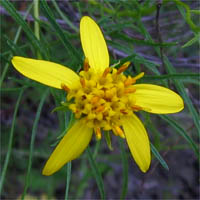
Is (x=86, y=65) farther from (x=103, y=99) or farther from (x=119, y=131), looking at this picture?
(x=119, y=131)

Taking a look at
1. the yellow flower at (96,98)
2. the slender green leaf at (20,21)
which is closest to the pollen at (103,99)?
the yellow flower at (96,98)

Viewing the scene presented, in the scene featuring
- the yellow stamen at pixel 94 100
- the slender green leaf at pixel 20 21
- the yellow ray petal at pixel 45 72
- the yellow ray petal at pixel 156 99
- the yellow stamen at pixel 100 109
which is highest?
the slender green leaf at pixel 20 21

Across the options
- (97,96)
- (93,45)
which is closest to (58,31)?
(93,45)

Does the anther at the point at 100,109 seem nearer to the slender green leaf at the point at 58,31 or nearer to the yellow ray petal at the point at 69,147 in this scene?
the yellow ray petal at the point at 69,147

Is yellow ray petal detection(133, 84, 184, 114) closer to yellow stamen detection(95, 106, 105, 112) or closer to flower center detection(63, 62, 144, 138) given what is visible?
flower center detection(63, 62, 144, 138)

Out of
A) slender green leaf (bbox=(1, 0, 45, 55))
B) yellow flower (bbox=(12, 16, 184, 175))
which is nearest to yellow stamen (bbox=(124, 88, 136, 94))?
yellow flower (bbox=(12, 16, 184, 175))

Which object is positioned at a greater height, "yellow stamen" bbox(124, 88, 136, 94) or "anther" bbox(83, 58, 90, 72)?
"anther" bbox(83, 58, 90, 72)
